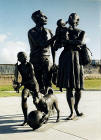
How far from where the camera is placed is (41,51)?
21.2 feet

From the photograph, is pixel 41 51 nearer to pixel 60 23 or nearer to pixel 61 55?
pixel 61 55

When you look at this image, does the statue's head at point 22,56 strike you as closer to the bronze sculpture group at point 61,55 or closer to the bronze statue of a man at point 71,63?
the bronze sculpture group at point 61,55

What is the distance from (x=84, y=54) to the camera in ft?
21.7

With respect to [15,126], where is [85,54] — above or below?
above

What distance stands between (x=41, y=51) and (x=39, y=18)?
2.79 ft

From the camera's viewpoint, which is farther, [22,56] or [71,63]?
[71,63]

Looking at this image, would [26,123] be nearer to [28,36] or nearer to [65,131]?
[65,131]

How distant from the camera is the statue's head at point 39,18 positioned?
6.49 m

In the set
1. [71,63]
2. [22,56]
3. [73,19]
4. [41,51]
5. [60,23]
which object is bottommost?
[71,63]

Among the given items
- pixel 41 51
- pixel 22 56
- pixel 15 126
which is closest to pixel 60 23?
pixel 41 51

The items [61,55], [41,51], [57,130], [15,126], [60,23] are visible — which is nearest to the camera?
[57,130]

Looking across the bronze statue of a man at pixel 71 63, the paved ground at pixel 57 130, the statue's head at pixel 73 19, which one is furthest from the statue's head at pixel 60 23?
the paved ground at pixel 57 130

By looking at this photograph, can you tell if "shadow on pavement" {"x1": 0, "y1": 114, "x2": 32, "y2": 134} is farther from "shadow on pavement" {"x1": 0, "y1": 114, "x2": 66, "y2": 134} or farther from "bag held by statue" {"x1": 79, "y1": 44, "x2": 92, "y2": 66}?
"bag held by statue" {"x1": 79, "y1": 44, "x2": 92, "y2": 66}

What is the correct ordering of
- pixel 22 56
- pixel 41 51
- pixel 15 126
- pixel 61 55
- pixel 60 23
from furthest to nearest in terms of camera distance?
pixel 61 55, pixel 41 51, pixel 60 23, pixel 15 126, pixel 22 56
